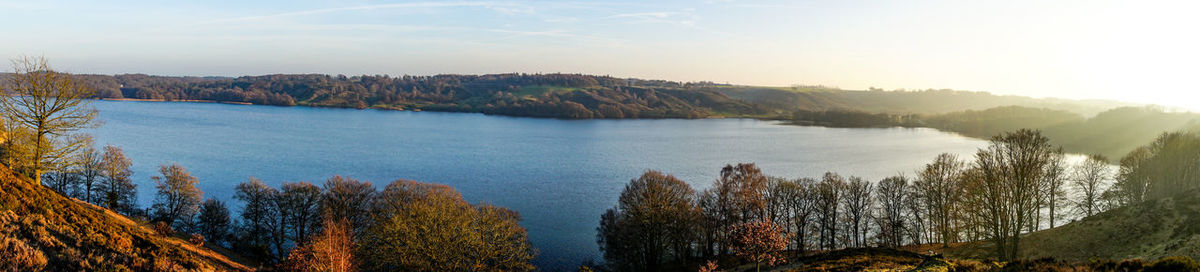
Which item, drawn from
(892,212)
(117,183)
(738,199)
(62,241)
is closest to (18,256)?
(62,241)

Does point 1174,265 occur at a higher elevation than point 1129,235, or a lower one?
higher

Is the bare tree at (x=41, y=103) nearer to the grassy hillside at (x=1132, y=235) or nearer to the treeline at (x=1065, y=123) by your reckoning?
the grassy hillside at (x=1132, y=235)

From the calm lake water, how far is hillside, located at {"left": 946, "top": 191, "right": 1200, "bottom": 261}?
25.1m

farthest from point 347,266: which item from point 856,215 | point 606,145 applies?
point 606,145

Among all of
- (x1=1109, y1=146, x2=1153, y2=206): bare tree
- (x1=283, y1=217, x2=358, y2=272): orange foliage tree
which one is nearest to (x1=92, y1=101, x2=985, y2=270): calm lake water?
(x1=283, y1=217, x2=358, y2=272): orange foliage tree

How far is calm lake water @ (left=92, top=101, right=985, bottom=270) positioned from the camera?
1903 inches

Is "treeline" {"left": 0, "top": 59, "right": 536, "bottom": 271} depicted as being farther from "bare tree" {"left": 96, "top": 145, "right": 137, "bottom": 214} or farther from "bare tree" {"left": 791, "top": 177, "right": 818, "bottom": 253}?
"bare tree" {"left": 791, "top": 177, "right": 818, "bottom": 253}

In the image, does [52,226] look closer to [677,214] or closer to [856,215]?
[677,214]

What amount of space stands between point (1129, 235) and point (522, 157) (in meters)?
62.1

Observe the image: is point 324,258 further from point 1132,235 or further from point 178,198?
point 1132,235

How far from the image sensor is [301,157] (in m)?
70.9

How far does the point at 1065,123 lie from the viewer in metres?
120

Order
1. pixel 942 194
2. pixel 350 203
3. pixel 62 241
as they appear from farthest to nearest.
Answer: pixel 350 203 → pixel 942 194 → pixel 62 241

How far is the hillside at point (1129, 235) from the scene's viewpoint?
71.7ft
